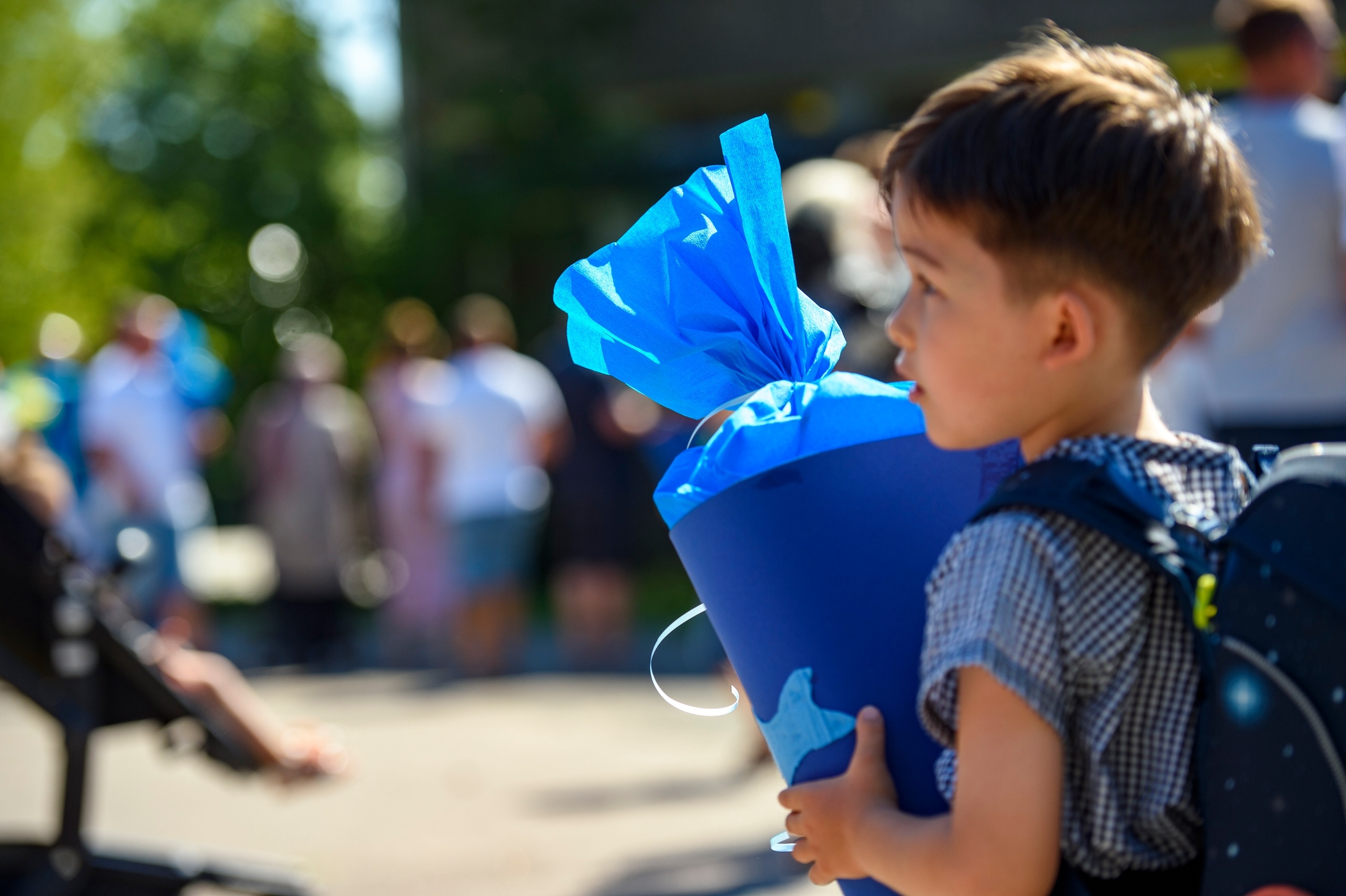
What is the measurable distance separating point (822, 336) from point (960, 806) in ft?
1.78

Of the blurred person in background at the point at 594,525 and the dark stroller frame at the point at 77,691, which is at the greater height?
the dark stroller frame at the point at 77,691

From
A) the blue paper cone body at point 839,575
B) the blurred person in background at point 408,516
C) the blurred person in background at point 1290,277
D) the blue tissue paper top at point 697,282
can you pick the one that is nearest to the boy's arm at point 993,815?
the blue paper cone body at point 839,575

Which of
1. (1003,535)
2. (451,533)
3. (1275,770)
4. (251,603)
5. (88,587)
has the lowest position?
(251,603)

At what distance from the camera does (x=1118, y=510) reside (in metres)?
1.17

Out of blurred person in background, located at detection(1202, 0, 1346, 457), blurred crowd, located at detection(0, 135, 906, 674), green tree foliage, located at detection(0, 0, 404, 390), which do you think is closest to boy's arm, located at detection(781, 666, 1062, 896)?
blurred person in background, located at detection(1202, 0, 1346, 457)

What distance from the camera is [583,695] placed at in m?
7.16

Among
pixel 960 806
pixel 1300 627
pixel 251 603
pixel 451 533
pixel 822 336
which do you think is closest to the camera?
pixel 1300 627

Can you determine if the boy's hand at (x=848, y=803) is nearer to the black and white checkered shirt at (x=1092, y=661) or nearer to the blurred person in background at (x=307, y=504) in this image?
the black and white checkered shirt at (x=1092, y=661)

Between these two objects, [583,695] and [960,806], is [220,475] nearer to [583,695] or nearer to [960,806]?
[583,695]

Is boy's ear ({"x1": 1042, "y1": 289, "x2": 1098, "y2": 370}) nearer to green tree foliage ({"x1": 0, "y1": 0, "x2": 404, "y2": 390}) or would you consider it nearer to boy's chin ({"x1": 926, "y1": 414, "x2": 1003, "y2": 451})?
boy's chin ({"x1": 926, "y1": 414, "x2": 1003, "y2": 451})

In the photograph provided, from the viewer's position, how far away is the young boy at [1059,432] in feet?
3.76

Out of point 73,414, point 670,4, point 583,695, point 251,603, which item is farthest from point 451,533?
point 670,4

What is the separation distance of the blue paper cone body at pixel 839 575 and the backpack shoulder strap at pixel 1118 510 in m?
0.19

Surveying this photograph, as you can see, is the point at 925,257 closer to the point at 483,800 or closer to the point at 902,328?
the point at 902,328
